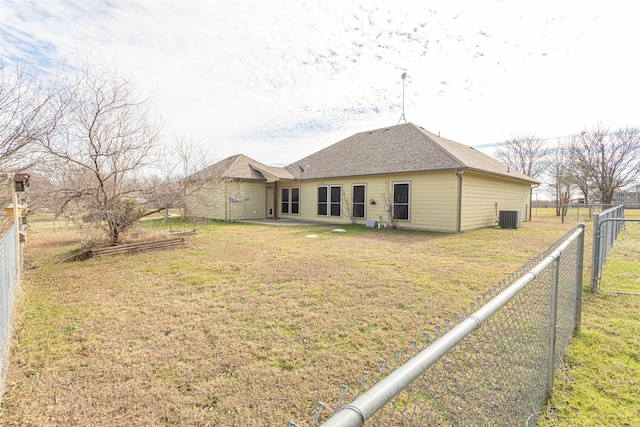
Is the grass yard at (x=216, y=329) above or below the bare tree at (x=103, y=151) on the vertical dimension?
below

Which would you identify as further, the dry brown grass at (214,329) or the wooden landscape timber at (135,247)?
the wooden landscape timber at (135,247)

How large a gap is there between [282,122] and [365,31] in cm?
972

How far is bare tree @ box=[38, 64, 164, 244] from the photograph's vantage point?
6766 millimetres

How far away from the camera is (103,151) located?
736 cm

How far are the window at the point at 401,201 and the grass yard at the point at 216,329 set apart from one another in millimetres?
6221

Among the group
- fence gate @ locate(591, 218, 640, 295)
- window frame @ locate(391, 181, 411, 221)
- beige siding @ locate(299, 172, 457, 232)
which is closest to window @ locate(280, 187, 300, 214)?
beige siding @ locate(299, 172, 457, 232)

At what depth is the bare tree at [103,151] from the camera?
22.2 ft

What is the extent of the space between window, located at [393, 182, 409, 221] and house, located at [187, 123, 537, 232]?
45mm

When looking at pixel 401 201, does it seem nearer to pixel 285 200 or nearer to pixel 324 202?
pixel 324 202

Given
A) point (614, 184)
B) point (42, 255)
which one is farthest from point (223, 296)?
point (614, 184)

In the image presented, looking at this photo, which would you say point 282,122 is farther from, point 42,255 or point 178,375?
point 178,375

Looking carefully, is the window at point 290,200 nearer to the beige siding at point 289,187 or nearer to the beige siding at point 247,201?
the beige siding at point 289,187

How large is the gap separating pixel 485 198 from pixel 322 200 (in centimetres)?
803

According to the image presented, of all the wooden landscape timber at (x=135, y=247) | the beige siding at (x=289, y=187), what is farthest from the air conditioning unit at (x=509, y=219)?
the wooden landscape timber at (x=135, y=247)
